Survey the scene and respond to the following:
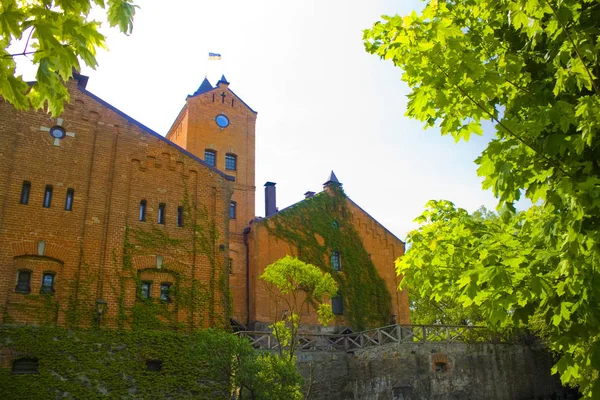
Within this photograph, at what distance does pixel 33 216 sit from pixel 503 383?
1910 centimetres

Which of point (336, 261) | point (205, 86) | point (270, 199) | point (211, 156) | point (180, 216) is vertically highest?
point (205, 86)

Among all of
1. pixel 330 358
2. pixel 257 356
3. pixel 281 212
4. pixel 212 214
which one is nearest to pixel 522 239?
pixel 257 356

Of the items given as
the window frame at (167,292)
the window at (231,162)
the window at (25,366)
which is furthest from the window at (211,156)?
the window at (25,366)

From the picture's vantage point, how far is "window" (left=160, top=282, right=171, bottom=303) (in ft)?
56.8

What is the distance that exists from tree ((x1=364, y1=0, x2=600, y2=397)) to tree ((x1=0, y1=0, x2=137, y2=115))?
9.89ft

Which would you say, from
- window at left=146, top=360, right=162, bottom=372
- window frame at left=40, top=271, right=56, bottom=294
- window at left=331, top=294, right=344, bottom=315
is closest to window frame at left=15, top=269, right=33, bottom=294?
window frame at left=40, top=271, right=56, bottom=294

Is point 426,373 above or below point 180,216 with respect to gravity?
below

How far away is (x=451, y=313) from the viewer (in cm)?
3500

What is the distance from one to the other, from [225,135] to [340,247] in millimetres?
11233

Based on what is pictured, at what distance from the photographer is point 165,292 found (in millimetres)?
17438

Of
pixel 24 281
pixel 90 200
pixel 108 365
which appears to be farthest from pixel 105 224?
pixel 108 365

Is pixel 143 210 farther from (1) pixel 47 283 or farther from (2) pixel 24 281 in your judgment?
(2) pixel 24 281

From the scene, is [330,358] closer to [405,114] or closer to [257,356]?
[257,356]

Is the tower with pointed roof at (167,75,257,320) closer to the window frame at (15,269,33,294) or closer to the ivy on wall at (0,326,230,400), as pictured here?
the ivy on wall at (0,326,230,400)
